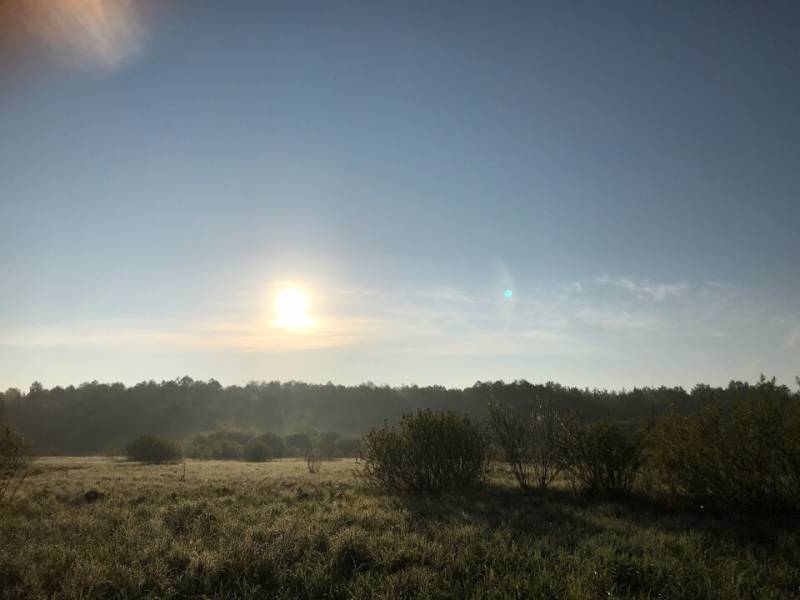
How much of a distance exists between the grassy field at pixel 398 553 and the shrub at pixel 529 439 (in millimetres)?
3197

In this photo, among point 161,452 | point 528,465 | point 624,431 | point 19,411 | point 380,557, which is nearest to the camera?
point 380,557

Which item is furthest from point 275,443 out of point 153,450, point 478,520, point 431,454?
point 478,520

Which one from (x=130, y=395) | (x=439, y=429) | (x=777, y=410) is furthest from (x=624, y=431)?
(x=130, y=395)

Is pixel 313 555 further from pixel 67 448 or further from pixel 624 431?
pixel 67 448

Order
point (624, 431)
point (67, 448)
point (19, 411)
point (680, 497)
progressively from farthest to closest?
point (19, 411) < point (67, 448) < point (624, 431) < point (680, 497)

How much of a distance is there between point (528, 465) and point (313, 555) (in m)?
10.3

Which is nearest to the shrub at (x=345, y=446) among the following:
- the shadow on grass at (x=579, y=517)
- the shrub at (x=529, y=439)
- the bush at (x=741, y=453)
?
the shrub at (x=529, y=439)

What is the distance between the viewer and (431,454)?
15367 millimetres

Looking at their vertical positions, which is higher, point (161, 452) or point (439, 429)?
point (439, 429)

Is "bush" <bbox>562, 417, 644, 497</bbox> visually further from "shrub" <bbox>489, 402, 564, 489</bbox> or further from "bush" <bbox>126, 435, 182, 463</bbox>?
"bush" <bbox>126, 435, 182, 463</bbox>

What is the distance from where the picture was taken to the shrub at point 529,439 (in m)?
15.3

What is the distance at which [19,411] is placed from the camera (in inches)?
3359

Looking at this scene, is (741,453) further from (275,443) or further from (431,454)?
(275,443)

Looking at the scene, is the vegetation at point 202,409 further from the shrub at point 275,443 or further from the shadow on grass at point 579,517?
the shadow on grass at point 579,517
